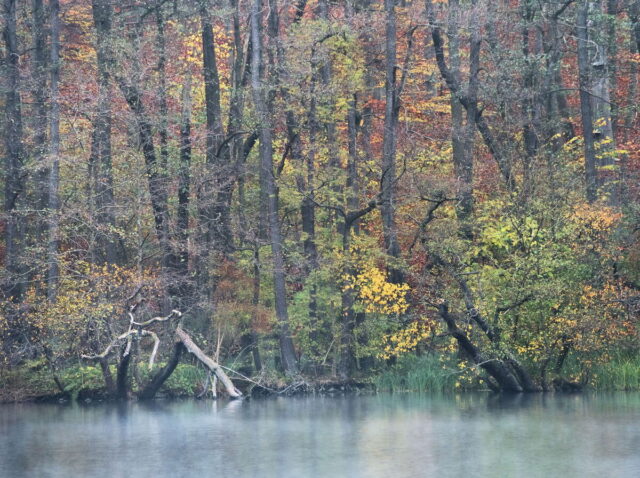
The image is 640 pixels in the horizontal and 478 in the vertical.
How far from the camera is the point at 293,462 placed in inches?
590

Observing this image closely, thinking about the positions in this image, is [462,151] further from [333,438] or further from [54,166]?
[333,438]

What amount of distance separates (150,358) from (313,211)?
689cm

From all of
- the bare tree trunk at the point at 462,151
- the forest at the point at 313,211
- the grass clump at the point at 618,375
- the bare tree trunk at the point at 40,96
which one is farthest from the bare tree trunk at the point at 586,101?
the bare tree trunk at the point at 40,96

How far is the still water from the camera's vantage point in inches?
564

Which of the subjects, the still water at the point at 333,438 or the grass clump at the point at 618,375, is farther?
the grass clump at the point at 618,375

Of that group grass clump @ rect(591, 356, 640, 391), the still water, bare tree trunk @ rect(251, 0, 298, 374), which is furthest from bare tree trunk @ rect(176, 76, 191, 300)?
grass clump @ rect(591, 356, 640, 391)

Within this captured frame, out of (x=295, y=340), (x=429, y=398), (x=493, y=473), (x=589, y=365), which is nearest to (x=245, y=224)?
(x=295, y=340)

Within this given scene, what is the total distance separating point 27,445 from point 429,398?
10513mm

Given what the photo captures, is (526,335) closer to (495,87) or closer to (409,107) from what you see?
(495,87)

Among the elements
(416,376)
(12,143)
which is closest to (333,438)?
(416,376)

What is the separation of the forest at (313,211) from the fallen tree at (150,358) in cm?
7

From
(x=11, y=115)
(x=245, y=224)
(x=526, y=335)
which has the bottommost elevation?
(x=526, y=335)

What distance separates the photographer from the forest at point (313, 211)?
24.1 metres

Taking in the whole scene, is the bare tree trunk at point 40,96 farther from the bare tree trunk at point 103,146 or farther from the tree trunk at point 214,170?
the tree trunk at point 214,170
